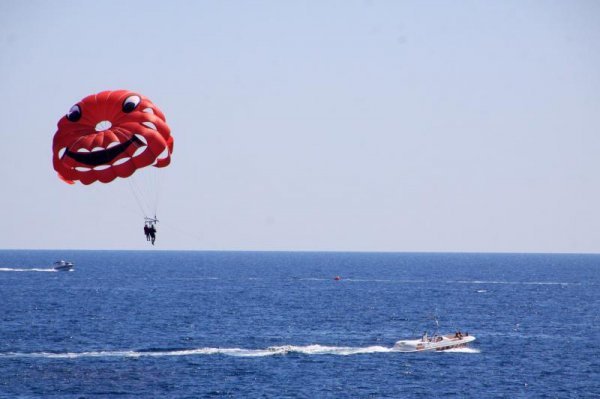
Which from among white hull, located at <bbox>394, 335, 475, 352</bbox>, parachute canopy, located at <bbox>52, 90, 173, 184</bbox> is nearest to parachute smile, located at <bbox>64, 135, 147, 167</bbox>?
parachute canopy, located at <bbox>52, 90, 173, 184</bbox>

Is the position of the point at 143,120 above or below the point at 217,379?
above

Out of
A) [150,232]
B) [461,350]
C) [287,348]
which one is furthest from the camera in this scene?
[461,350]

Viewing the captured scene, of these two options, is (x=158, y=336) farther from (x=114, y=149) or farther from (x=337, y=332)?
(x=114, y=149)

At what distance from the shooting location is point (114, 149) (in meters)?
64.9

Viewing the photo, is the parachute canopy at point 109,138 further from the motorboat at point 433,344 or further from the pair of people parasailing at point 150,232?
the motorboat at point 433,344

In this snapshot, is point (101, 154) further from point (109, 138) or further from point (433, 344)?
point (433, 344)

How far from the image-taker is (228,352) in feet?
301

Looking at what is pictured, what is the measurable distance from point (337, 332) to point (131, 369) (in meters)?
33.4

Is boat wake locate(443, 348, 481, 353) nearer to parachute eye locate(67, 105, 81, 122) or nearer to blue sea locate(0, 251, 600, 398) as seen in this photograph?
blue sea locate(0, 251, 600, 398)

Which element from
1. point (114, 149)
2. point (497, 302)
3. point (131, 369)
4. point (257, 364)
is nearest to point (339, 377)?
point (257, 364)

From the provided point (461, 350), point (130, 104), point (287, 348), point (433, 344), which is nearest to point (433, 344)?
point (433, 344)

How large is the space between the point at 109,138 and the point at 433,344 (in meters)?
43.5

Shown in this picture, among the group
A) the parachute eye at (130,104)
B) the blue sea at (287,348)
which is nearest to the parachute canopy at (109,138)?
the parachute eye at (130,104)

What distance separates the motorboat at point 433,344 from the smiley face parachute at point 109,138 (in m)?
36.7
